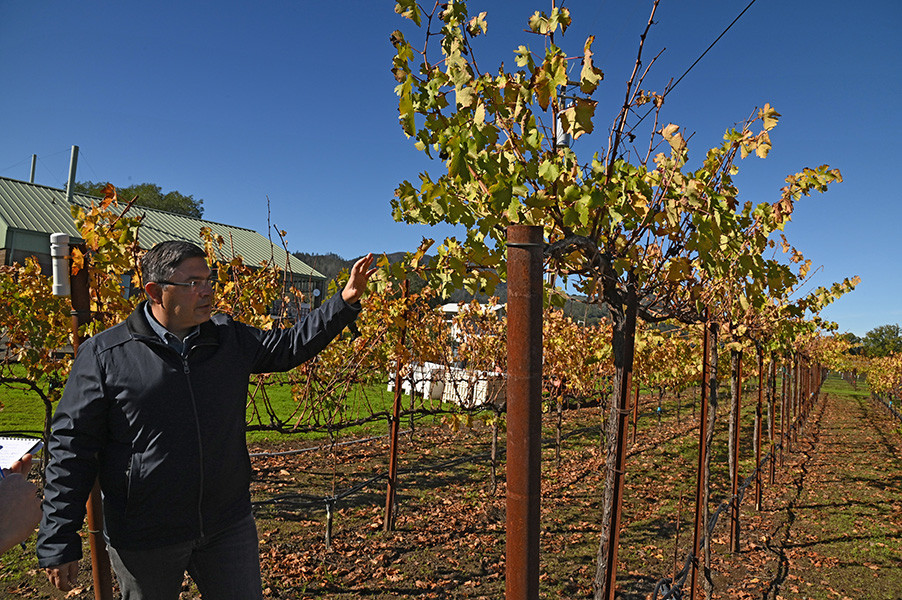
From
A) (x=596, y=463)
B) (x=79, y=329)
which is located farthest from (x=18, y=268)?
(x=596, y=463)

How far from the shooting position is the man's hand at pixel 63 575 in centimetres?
172

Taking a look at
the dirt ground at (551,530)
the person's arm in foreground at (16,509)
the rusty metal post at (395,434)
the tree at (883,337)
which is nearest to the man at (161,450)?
the person's arm in foreground at (16,509)

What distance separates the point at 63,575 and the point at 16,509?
373 millimetres

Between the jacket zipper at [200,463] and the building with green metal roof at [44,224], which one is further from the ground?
the building with green metal roof at [44,224]

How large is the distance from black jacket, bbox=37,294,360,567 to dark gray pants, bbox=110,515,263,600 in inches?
2.0

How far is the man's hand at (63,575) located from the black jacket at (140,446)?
0.06ft

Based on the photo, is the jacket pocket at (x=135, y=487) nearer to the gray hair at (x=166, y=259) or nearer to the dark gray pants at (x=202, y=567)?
the dark gray pants at (x=202, y=567)

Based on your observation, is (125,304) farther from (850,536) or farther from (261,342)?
(850,536)

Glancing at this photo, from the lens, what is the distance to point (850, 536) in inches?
273

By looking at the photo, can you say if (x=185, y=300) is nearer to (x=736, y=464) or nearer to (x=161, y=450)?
(x=161, y=450)

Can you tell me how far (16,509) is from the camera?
1.52 meters

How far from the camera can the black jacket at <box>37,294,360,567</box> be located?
1777mm

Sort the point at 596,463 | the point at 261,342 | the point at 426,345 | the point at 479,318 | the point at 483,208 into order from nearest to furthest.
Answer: the point at 261,342, the point at 483,208, the point at 426,345, the point at 479,318, the point at 596,463

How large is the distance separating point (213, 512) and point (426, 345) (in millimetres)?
6558
